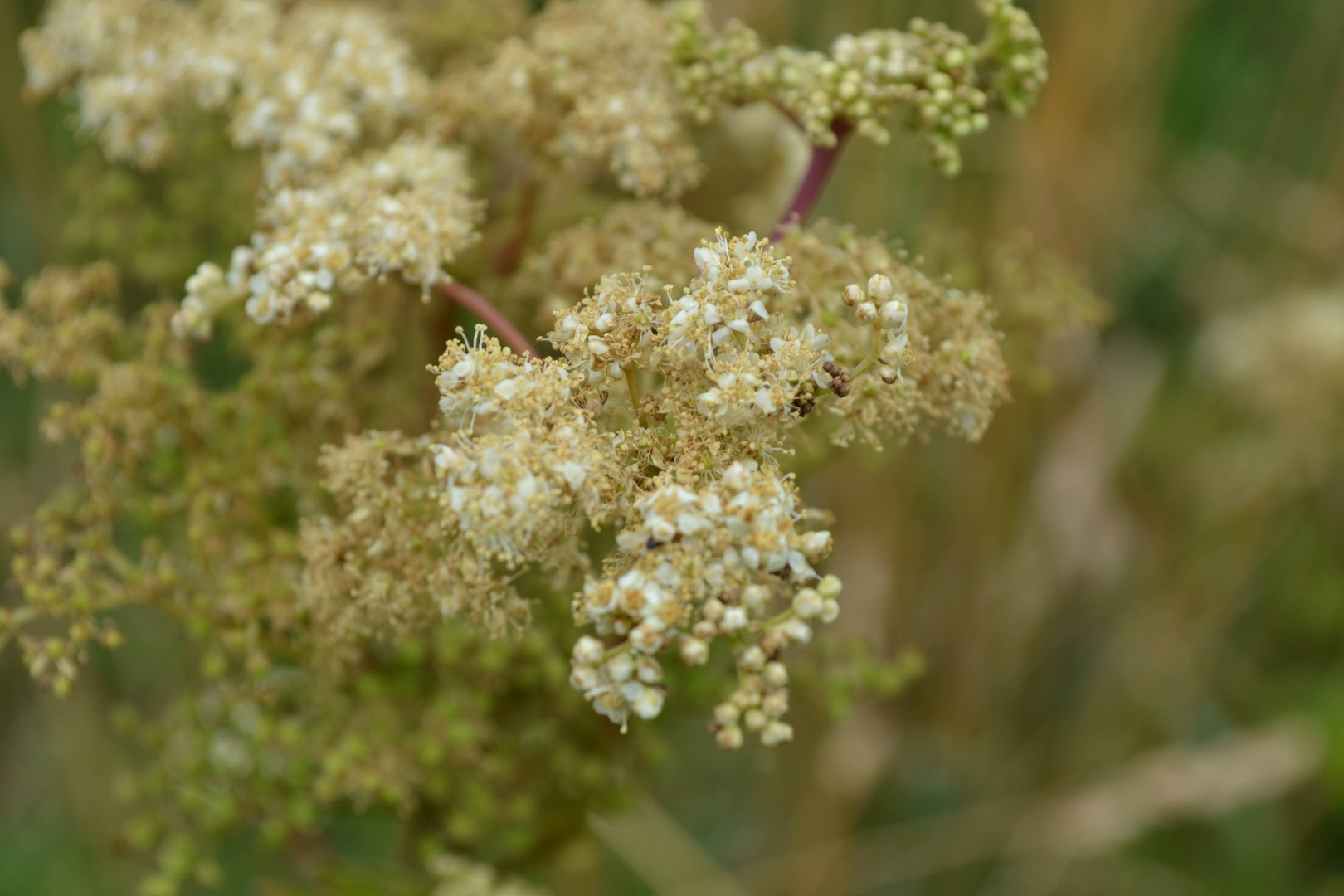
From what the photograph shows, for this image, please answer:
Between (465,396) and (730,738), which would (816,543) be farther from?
(465,396)

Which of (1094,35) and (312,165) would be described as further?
(1094,35)

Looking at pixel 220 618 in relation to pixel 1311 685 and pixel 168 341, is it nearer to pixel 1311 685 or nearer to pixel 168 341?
pixel 168 341

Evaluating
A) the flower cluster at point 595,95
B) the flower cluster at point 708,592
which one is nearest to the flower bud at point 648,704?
the flower cluster at point 708,592

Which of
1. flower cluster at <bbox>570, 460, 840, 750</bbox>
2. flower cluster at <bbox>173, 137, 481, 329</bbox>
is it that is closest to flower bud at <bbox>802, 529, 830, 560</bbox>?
flower cluster at <bbox>570, 460, 840, 750</bbox>

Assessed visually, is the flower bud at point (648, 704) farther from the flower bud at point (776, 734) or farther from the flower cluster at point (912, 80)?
the flower cluster at point (912, 80)

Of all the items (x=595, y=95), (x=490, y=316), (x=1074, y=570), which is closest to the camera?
(x=490, y=316)

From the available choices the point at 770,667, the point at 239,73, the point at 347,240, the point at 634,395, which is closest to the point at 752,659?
the point at 770,667

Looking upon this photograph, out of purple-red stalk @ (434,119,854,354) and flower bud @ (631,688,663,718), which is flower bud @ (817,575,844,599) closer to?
flower bud @ (631,688,663,718)

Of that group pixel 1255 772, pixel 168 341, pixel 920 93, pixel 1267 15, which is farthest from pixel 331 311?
pixel 1267 15
